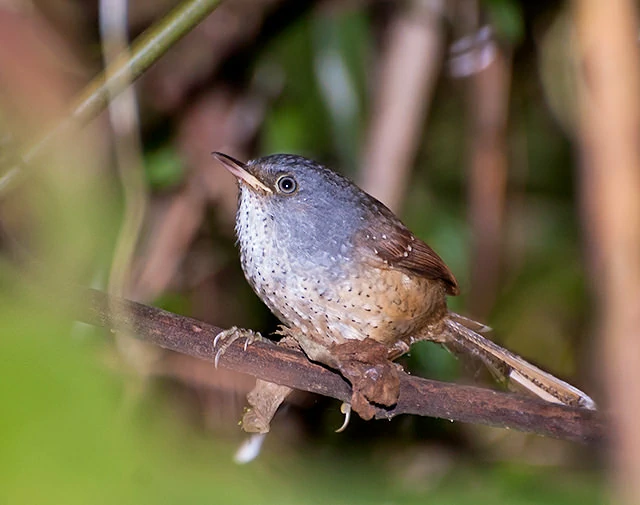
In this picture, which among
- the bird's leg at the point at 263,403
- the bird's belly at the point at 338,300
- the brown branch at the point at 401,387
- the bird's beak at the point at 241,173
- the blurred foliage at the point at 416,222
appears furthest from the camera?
the blurred foliage at the point at 416,222

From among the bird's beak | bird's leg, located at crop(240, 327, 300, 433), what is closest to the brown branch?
bird's leg, located at crop(240, 327, 300, 433)

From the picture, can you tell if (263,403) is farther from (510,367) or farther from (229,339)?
(510,367)

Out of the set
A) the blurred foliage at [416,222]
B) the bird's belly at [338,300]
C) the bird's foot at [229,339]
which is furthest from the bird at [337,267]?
the blurred foliage at [416,222]

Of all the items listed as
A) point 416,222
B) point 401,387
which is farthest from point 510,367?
point 416,222

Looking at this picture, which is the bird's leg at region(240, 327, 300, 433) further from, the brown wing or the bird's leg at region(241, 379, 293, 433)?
the brown wing

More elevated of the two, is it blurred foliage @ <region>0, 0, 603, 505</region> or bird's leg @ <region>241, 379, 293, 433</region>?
blurred foliage @ <region>0, 0, 603, 505</region>

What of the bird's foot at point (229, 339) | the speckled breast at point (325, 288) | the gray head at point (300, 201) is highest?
the gray head at point (300, 201)

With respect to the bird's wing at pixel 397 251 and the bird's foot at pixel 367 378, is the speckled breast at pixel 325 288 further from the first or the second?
the bird's foot at pixel 367 378

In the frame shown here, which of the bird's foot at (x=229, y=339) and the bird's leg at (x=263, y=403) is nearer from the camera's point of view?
the bird's foot at (x=229, y=339)

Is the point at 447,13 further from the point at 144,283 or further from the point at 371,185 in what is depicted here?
the point at 144,283
